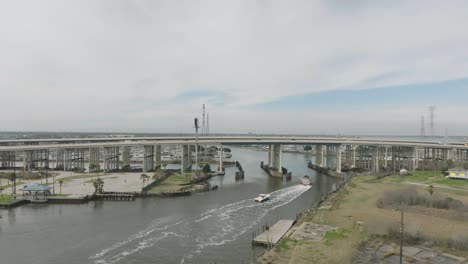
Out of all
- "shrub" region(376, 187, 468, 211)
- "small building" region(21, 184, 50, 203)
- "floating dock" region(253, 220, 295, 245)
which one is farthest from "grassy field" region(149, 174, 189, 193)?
"shrub" region(376, 187, 468, 211)

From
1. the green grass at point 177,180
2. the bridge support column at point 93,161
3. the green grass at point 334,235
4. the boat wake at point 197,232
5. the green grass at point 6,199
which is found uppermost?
the bridge support column at point 93,161

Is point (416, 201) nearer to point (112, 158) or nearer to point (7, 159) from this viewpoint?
point (112, 158)

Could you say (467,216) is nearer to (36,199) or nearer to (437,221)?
(437,221)

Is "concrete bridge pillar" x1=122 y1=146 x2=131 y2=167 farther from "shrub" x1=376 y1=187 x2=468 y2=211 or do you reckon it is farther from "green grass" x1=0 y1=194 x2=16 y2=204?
"shrub" x1=376 y1=187 x2=468 y2=211

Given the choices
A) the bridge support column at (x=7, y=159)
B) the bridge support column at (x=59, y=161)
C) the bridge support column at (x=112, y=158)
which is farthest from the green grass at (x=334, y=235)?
the bridge support column at (x=7, y=159)

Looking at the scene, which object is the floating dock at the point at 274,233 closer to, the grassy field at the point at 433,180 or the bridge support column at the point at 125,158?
the grassy field at the point at 433,180

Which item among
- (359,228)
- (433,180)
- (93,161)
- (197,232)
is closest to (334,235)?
(359,228)
